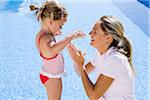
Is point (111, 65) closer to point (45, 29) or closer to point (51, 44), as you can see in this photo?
point (51, 44)

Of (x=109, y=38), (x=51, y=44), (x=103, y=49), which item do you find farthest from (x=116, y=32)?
(x=51, y=44)

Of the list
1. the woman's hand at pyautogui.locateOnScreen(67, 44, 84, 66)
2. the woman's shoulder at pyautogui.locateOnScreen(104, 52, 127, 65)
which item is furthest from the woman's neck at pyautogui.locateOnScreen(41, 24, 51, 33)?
the woman's shoulder at pyautogui.locateOnScreen(104, 52, 127, 65)

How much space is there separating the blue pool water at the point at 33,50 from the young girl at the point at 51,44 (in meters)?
1.45

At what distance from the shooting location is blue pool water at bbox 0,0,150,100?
496 centimetres

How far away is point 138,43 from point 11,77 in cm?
306

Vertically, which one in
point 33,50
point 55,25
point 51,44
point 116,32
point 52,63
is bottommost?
point 33,50

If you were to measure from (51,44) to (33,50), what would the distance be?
3793mm

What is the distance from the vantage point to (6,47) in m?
7.07

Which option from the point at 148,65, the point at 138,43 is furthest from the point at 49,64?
the point at 138,43

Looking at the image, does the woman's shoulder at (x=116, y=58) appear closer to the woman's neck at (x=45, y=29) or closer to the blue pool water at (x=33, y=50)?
the woman's neck at (x=45, y=29)

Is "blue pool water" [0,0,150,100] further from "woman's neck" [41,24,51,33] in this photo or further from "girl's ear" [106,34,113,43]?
"girl's ear" [106,34,113,43]

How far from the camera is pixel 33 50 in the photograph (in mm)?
6859

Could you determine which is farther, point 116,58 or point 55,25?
point 55,25

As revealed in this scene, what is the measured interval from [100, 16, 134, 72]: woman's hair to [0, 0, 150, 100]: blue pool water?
205 centimetres
